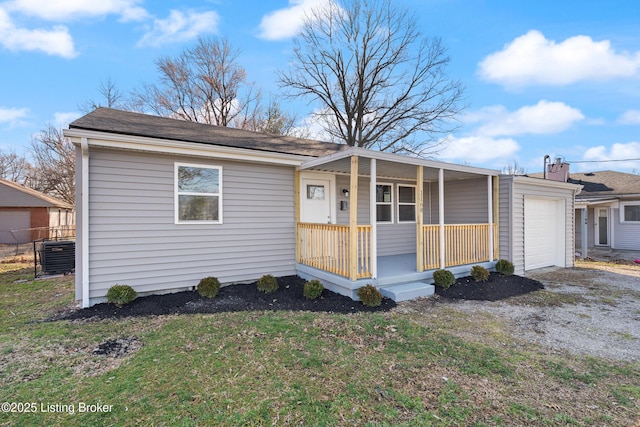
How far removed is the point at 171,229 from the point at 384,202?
586cm

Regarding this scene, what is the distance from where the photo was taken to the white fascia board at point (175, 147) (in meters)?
4.87

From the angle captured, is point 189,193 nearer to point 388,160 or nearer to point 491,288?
point 388,160

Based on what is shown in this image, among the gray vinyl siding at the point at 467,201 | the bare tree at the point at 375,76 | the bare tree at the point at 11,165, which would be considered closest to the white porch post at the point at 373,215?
the gray vinyl siding at the point at 467,201

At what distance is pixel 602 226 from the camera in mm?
14172

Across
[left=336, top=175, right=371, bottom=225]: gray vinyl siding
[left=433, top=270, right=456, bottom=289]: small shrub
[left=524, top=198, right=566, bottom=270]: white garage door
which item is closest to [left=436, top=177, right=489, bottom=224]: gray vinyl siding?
[left=524, top=198, right=566, bottom=270]: white garage door

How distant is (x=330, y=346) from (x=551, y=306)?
14.9ft

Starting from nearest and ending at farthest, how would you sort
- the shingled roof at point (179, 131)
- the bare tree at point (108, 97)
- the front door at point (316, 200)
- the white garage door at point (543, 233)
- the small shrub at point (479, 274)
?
the shingled roof at point (179, 131)
the small shrub at point (479, 274)
the front door at point (316, 200)
the white garage door at point (543, 233)
the bare tree at point (108, 97)

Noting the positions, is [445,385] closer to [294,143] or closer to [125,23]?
[294,143]

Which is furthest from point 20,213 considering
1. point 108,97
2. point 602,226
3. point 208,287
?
point 602,226

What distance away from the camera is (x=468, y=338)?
3.97 meters

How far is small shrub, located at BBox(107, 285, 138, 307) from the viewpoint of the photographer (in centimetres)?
505

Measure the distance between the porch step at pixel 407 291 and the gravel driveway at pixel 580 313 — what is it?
1.99ft

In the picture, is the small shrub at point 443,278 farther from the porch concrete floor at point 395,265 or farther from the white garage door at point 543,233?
the white garage door at point 543,233

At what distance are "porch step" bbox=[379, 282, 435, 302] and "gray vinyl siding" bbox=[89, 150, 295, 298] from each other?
2.42 metres
